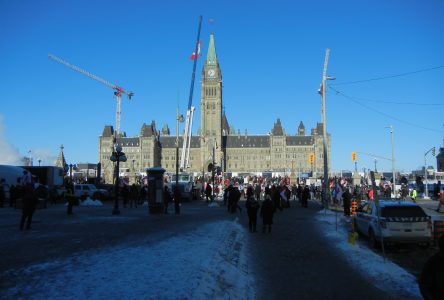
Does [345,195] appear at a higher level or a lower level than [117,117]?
lower

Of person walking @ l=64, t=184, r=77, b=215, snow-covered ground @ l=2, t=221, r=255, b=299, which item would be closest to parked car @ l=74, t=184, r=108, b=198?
person walking @ l=64, t=184, r=77, b=215

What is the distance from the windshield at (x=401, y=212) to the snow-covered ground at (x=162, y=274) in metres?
2.27

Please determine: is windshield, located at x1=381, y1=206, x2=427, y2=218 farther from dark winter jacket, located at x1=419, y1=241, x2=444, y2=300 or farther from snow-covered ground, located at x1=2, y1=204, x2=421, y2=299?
dark winter jacket, located at x1=419, y1=241, x2=444, y2=300

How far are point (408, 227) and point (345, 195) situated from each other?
14106 mm

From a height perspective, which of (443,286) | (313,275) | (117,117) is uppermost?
(117,117)

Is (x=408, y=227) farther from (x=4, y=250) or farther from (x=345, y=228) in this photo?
(x=4, y=250)

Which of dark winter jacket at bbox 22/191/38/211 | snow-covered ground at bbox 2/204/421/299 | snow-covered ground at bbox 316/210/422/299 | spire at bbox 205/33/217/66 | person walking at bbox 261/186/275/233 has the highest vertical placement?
spire at bbox 205/33/217/66

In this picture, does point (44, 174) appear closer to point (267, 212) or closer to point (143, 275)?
point (267, 212)

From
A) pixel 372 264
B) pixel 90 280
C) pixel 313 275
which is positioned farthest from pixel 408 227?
pixel 90 280

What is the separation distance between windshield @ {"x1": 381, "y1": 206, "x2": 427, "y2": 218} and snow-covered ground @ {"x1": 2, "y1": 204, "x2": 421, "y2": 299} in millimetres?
2267

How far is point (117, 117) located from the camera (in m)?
150

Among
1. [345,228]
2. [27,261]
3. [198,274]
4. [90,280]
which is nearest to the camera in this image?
[90,280]

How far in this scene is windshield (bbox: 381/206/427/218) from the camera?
49.0 feet

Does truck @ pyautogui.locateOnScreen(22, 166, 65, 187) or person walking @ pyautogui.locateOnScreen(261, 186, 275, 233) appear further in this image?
truck @ pyautogui.locateOnScreen(22, 166, 65, 187)
